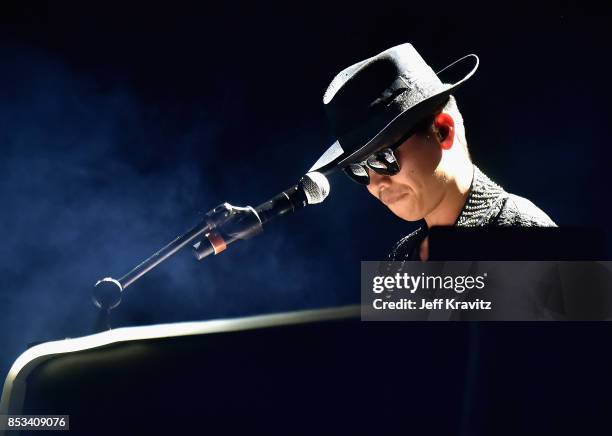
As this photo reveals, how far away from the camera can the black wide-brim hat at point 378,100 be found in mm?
1767

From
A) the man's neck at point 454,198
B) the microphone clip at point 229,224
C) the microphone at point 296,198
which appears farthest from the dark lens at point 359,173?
the microphone clip at point 229,224

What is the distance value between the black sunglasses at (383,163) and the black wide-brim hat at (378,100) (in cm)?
2

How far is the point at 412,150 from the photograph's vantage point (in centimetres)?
173

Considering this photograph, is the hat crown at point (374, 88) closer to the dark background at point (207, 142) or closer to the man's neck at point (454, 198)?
the man's neck at point (454, 198)

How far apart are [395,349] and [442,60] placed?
2.63 m

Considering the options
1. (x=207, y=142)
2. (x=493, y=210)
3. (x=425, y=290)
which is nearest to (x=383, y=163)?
(x=493, y=210)

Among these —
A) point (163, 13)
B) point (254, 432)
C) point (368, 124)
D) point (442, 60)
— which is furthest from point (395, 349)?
point (163, 13)

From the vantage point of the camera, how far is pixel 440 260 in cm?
92

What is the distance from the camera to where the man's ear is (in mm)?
1797

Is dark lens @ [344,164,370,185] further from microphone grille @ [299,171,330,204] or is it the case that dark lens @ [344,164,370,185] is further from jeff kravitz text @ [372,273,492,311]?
jeff kravitz text @ [372,273,492,311]

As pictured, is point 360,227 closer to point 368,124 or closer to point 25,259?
point 368,124

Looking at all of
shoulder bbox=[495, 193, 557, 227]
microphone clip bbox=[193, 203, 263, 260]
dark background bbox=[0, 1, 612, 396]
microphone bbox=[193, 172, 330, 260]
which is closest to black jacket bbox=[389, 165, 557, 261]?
shoulder bbox=[495, 193, 557, 227]

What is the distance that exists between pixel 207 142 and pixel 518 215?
230 cm

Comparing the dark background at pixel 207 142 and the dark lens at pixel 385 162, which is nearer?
the dark lens at pixel 385 162
